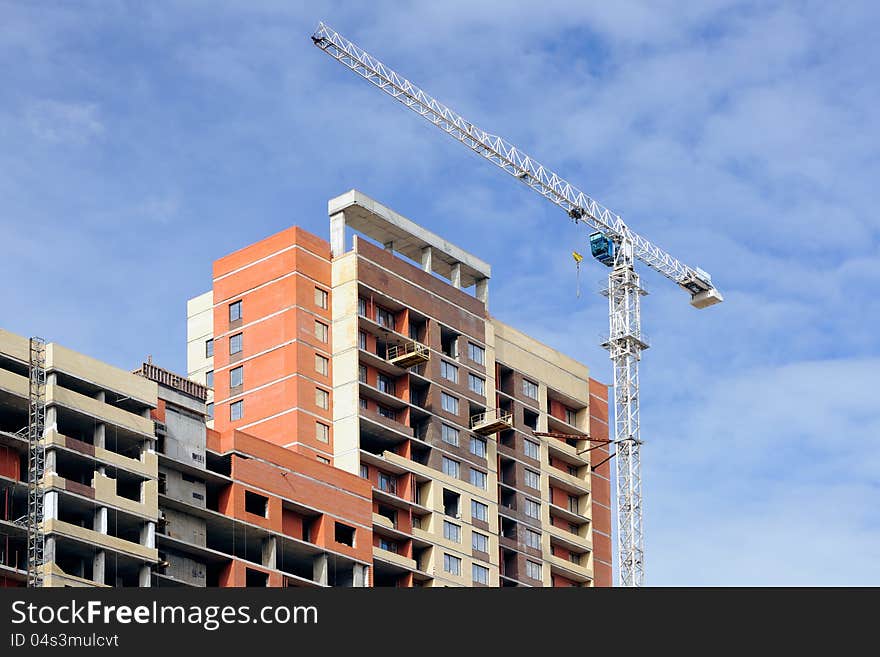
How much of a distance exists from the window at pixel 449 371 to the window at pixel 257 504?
1205 inches

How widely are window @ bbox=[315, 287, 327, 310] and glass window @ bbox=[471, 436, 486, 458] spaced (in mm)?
18843

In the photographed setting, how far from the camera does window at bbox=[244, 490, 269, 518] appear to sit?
14888 centimetres

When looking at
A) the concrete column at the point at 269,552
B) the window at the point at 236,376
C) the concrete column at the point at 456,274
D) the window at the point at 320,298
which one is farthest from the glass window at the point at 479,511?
the concrete column at the point at 269,552

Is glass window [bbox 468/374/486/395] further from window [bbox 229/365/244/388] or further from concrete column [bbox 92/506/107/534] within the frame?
concrete column [bbox 92/506/107/534]

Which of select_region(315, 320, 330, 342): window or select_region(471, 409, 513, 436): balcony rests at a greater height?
select_region(315, 320, 330, 342): window

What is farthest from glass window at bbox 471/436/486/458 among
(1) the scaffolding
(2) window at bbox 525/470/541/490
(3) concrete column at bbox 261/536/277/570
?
(1) the scaffolding

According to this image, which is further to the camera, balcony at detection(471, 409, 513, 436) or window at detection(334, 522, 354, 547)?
balcony at detection(471, 409, 513, 436)

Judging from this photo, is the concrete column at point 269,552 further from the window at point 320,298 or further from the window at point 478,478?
the window at point 478,478

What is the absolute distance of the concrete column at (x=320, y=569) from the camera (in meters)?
152

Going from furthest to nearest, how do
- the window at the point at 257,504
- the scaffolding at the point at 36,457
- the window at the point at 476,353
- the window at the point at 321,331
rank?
the window at the point at 476,353 → the window at the point at 321,331 → the window at the point at 257,504 → the scaffolding at the point at 36,457

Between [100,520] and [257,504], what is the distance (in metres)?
18.3

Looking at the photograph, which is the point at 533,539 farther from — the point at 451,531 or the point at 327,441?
the point at 327,441

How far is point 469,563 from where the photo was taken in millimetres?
170875

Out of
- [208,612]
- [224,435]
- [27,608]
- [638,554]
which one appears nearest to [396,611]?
[208,612]
